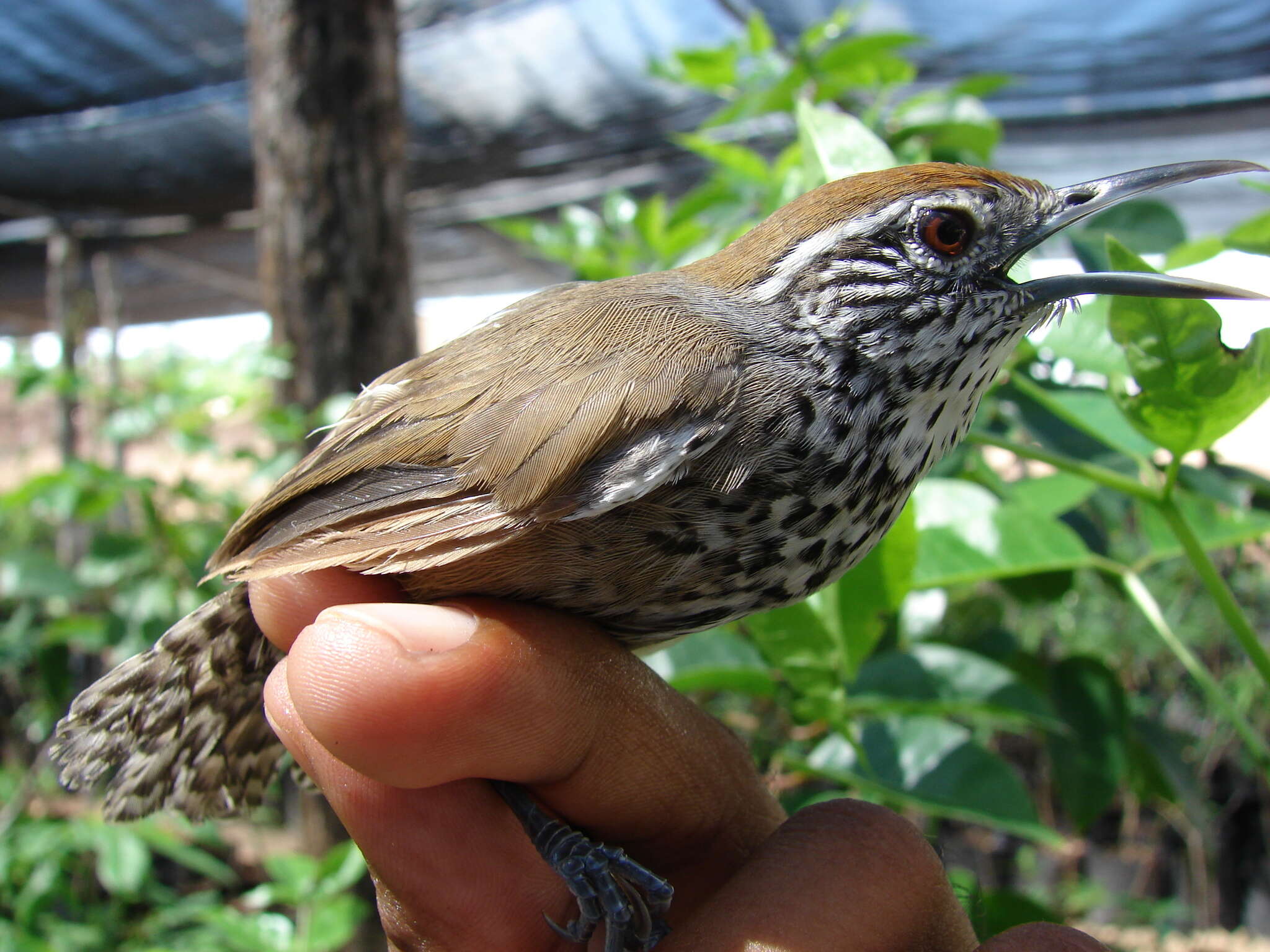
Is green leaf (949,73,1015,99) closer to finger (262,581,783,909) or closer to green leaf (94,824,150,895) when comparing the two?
finger (262,581,783,909)

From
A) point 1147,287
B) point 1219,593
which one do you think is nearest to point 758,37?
point 1147,287

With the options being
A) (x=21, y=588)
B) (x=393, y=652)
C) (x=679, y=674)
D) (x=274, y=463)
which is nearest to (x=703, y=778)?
(x=679, y=674)

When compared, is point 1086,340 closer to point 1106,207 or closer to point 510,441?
point 1106,207

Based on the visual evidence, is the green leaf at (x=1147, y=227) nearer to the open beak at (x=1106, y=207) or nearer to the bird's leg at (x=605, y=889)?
the open beak at (x=1106, y=207)

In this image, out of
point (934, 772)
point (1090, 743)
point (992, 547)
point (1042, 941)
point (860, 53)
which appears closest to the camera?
point (1042, 941)

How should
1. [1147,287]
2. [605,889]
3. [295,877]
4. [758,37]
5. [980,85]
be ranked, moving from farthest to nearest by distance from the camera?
1. [758,37]
2. [295,877]
3. [980,85]
4. [605,889]
5. [1147,287]

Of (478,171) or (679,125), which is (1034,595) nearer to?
(679,125)

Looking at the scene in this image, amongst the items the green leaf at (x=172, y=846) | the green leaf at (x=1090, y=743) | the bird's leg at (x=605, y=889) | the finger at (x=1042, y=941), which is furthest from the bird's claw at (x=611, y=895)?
the green leaf at (x=172, y=846)
